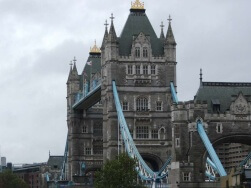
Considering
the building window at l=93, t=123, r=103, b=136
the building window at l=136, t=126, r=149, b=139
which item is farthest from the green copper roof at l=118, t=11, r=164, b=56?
the building window at l=93, t=123, r=103, b=136

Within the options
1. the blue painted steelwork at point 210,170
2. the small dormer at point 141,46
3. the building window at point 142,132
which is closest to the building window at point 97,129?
the building window at point 142,132

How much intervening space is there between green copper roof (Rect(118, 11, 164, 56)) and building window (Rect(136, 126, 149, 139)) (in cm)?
1050

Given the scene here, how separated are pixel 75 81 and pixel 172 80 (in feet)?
126

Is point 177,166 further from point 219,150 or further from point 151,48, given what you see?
point 219,150

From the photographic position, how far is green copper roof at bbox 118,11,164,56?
14138 centimetres

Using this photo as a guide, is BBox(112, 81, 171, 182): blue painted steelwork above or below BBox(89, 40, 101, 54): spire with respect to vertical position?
below

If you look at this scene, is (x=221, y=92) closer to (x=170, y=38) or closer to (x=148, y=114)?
(x=148, y=114)

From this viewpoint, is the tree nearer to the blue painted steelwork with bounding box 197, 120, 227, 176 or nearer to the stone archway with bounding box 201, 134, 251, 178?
the stone archway with bounding box 201, 134, 251, 178

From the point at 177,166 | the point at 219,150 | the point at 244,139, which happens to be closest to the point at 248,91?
the point at 244,139

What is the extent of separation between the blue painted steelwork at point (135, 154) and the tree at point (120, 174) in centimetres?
595

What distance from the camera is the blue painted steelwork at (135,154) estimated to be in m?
126

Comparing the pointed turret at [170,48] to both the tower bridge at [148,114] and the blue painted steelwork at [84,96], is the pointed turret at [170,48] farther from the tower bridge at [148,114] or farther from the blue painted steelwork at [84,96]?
the blue painted steelwork at [84,96]

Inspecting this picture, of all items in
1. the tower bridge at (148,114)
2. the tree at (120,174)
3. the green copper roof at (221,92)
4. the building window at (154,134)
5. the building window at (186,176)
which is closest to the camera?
the building window at (186,176)

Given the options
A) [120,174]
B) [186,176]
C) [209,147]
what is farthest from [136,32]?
[209,147]
